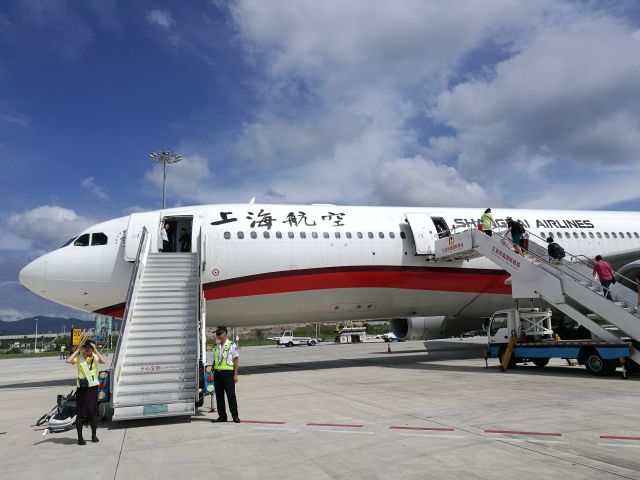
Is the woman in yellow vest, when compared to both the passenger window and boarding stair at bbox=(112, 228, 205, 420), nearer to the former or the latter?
boarding stair at bbox=(112, 228, 205, 420)

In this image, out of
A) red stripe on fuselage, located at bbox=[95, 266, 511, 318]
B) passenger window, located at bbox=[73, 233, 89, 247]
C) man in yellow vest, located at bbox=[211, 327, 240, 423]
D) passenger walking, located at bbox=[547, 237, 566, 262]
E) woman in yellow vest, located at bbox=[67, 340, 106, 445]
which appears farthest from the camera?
passenger walking, located at bbox=[547, 237, 566, 262]

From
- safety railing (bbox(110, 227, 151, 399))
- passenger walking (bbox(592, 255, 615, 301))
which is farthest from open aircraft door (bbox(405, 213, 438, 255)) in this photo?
safety railing (bbox(110, 227, 151, 399))

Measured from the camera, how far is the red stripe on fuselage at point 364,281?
15.4m

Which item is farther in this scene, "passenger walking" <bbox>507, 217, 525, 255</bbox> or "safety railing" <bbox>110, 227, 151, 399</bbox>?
"passenger walking" <bbox>507, 217, 525, 255</bbox>

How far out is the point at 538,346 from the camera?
14.4 meters

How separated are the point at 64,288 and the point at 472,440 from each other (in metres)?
12.5

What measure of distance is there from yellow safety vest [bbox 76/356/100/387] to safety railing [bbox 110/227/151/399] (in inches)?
46.2

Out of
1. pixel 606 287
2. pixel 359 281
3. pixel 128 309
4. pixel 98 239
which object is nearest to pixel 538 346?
pixel 606 287

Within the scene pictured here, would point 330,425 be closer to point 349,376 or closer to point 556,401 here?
point 556,401

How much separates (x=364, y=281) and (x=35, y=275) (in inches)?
389

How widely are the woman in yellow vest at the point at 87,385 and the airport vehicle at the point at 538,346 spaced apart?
11.6 m

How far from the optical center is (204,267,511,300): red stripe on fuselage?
50.7 ft

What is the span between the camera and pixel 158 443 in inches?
285

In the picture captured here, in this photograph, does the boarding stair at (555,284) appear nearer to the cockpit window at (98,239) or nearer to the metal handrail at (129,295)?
the metal handrail at (129,295)
